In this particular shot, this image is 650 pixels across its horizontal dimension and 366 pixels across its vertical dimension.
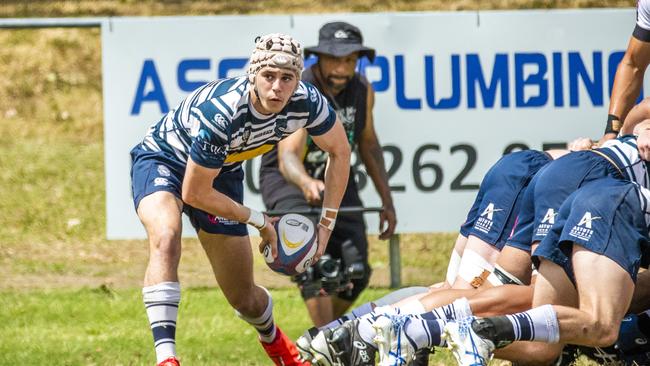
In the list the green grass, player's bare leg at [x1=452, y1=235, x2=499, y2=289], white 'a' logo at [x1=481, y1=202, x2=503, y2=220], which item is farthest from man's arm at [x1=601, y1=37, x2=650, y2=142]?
the green grass

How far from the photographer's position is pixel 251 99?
21.2ft

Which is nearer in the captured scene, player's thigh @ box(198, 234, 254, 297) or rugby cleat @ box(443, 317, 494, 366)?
rugby cleat @ box(443, 317, 494, 366)

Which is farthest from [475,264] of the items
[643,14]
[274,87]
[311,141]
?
[311,141]

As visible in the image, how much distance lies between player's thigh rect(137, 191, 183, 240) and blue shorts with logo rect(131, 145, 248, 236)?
0.05 m

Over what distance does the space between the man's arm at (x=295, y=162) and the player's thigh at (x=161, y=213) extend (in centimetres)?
188

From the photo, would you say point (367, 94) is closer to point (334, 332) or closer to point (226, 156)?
point (226, 156)

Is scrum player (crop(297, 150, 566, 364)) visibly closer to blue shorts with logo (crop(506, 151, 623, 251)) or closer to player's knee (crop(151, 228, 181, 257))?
blue shorts with logo (crop(506, 151, 623, 251))

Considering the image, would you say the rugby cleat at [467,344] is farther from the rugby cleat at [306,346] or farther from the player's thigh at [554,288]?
the rugby cleat at [306,346]

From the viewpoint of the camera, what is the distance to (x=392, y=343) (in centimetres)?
564

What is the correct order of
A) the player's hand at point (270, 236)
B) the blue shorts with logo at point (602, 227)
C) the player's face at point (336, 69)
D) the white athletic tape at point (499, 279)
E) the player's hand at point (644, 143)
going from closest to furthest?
the blue shorts with logo at point (602, 227) < the player's hand at point (644, 143) < the white athletic tape at point (499, 279) < the player's hand at point (270, 236) < the player's face at point (336, 69)

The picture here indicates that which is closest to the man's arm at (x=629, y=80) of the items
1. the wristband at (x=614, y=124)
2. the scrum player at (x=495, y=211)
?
the wristband at (x=614, y=124)

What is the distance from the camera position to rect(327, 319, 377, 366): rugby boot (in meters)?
5.81

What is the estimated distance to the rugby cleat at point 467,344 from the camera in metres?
5.50

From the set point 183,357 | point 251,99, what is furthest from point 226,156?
point 183,357
